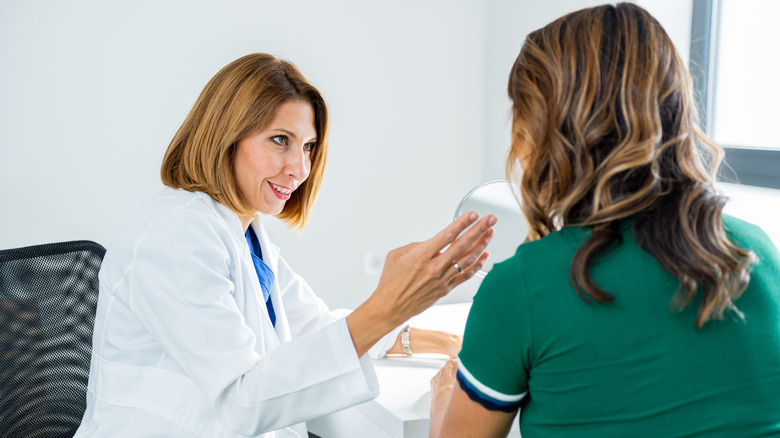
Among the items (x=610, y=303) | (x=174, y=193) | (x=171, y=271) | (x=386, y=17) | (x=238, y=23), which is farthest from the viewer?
(x=386, y=17)

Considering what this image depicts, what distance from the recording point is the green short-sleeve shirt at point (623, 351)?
719 millimetres

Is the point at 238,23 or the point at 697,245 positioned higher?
the point at 238,23

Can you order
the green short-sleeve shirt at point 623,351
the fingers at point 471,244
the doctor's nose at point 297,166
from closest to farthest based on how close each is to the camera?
the green short-sleeve shirt at point 623,351, the fingers at point 471,244, the doctor's nose at point 297,166

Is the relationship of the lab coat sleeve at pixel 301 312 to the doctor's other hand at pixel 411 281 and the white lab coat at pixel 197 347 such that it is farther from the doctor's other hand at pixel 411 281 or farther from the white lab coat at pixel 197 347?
the doctor's other hand at pixel 411 281

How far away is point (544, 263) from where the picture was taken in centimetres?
74

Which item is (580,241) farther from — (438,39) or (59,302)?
(438,39)

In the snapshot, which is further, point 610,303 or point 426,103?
point 426,103

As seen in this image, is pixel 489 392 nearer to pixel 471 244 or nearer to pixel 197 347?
pixel 471 244

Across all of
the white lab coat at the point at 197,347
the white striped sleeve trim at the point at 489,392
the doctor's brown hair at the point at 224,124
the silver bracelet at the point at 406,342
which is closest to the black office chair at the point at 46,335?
the white lab coat at the point at 197,347

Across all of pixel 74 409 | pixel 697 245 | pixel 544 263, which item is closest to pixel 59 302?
pixel 74 409

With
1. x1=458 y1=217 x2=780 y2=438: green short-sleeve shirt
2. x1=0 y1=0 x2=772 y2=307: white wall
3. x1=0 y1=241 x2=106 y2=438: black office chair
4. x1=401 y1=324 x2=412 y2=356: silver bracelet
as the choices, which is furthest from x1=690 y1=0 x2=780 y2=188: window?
x1=0 y1=241 x2=106 y2=438: black office chair

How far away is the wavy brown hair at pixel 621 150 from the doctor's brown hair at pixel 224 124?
1.84ft

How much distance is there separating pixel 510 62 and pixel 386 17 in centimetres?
43

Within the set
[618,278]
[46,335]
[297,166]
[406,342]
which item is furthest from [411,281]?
[46,335]
